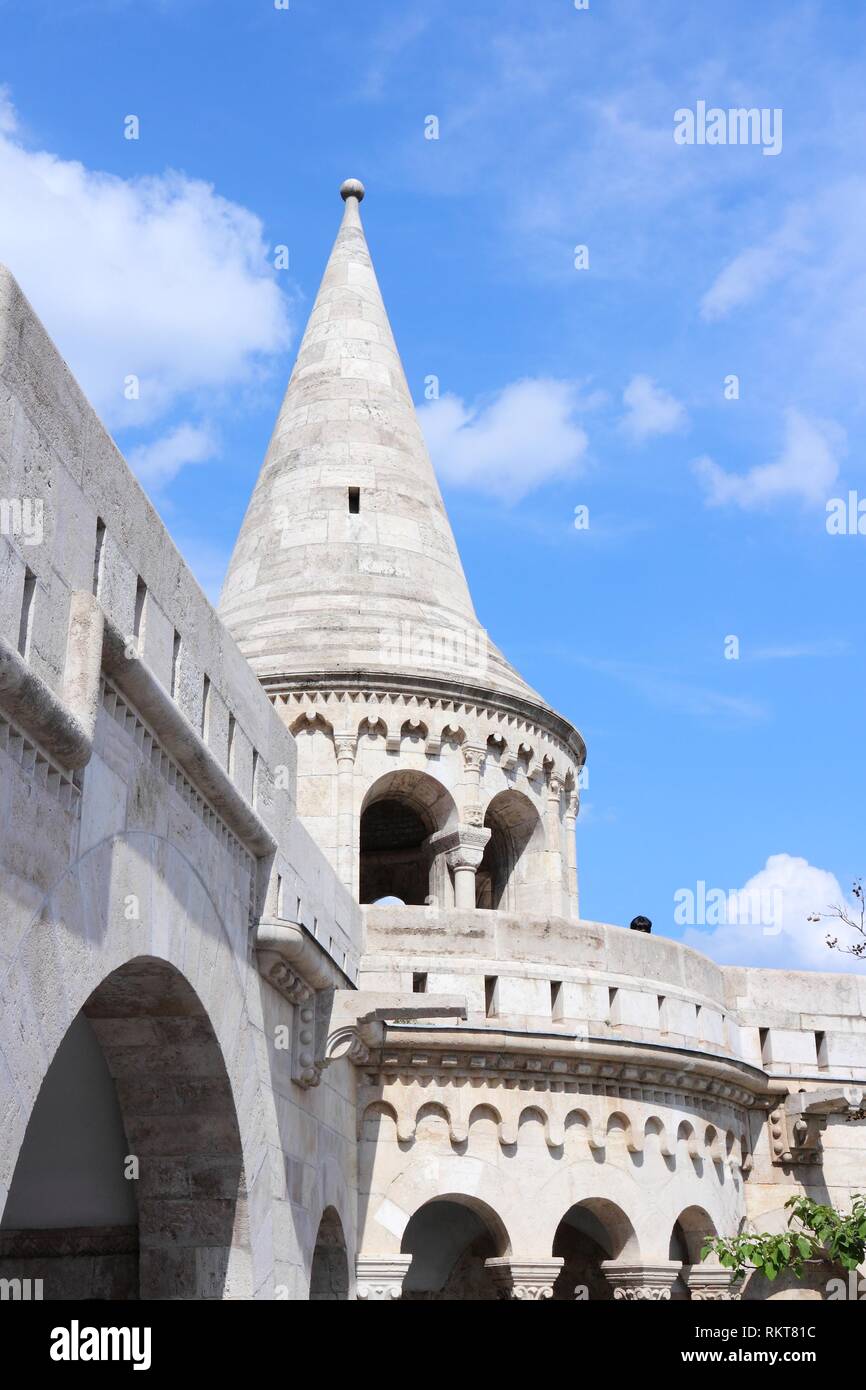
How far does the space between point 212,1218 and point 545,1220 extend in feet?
12.4

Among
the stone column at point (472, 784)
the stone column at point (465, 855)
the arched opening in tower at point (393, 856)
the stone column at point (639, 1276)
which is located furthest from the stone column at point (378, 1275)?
the arched opening in tower at point (393, 856)

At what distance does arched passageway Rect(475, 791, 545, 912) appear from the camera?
16188 mm

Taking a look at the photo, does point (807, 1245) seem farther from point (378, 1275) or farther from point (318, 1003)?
point (318, 1003)

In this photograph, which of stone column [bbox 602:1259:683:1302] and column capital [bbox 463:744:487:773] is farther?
column capital [bbox 463:744:487:773]

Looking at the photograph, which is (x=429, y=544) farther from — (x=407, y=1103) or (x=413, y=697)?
(x=407, y=1103)

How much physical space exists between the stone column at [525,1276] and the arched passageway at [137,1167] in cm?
356

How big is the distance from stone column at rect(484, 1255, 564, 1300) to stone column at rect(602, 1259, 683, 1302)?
753 millimetres

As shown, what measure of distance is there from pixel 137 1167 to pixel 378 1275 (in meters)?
3.37

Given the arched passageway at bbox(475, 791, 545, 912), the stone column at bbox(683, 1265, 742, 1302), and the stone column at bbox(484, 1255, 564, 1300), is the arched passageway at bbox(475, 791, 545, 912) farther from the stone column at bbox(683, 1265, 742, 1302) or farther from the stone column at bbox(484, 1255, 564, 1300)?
the stone column at bbox(484, 1255, 564, 1300)

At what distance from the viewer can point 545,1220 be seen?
1126cm

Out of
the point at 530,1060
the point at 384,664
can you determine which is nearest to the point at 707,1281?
the point at 530,1060

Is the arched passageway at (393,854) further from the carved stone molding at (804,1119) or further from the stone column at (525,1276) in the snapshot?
the stone column at (525,1276)

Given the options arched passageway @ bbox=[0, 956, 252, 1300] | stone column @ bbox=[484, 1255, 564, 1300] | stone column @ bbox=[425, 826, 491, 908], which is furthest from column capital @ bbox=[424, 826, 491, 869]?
arched passageway @ bbox=[0, 956, 252, 1300]
